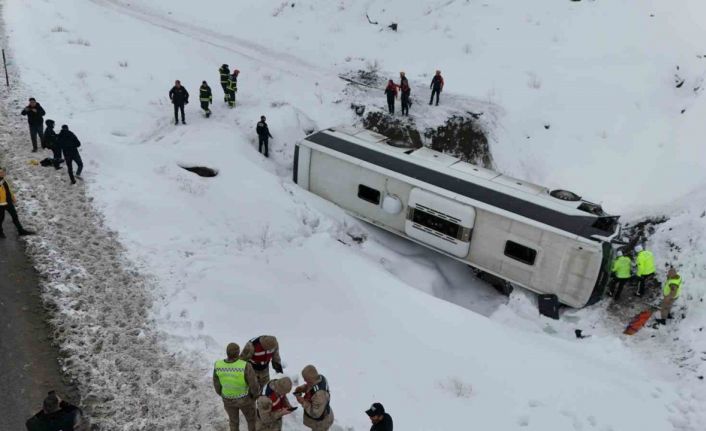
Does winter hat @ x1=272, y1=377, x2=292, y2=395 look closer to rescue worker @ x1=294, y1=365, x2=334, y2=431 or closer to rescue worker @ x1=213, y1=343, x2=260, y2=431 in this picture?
rescue worker @ x1=294, y1=365, x2=334, y2=431

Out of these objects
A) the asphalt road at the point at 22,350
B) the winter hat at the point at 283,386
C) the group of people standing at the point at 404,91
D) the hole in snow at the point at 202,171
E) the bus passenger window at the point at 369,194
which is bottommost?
the asphalt road at the point at 22,350

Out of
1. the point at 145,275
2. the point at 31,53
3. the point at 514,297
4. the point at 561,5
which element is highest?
the point at 561,5

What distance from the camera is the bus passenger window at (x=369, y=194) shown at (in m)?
16.8

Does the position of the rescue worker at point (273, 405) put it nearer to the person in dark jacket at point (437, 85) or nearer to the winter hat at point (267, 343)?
the winter hat at point (267, 343)

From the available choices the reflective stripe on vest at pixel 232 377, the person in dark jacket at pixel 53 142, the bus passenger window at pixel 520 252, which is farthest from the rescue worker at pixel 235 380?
the person in dark jacket at pixel 53 142

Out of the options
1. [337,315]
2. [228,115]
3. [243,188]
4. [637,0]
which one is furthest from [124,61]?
[637,0]

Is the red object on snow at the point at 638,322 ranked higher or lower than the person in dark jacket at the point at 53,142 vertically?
lower

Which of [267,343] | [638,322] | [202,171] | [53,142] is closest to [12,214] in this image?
[53,142]

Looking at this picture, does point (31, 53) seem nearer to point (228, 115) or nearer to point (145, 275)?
point (228, 115)

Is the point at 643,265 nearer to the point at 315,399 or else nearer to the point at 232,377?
the point at 315,399

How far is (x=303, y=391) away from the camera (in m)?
7.78

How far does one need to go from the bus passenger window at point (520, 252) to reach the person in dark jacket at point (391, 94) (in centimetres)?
807

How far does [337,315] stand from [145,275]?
407cm

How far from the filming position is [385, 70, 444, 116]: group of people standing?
20531mm
